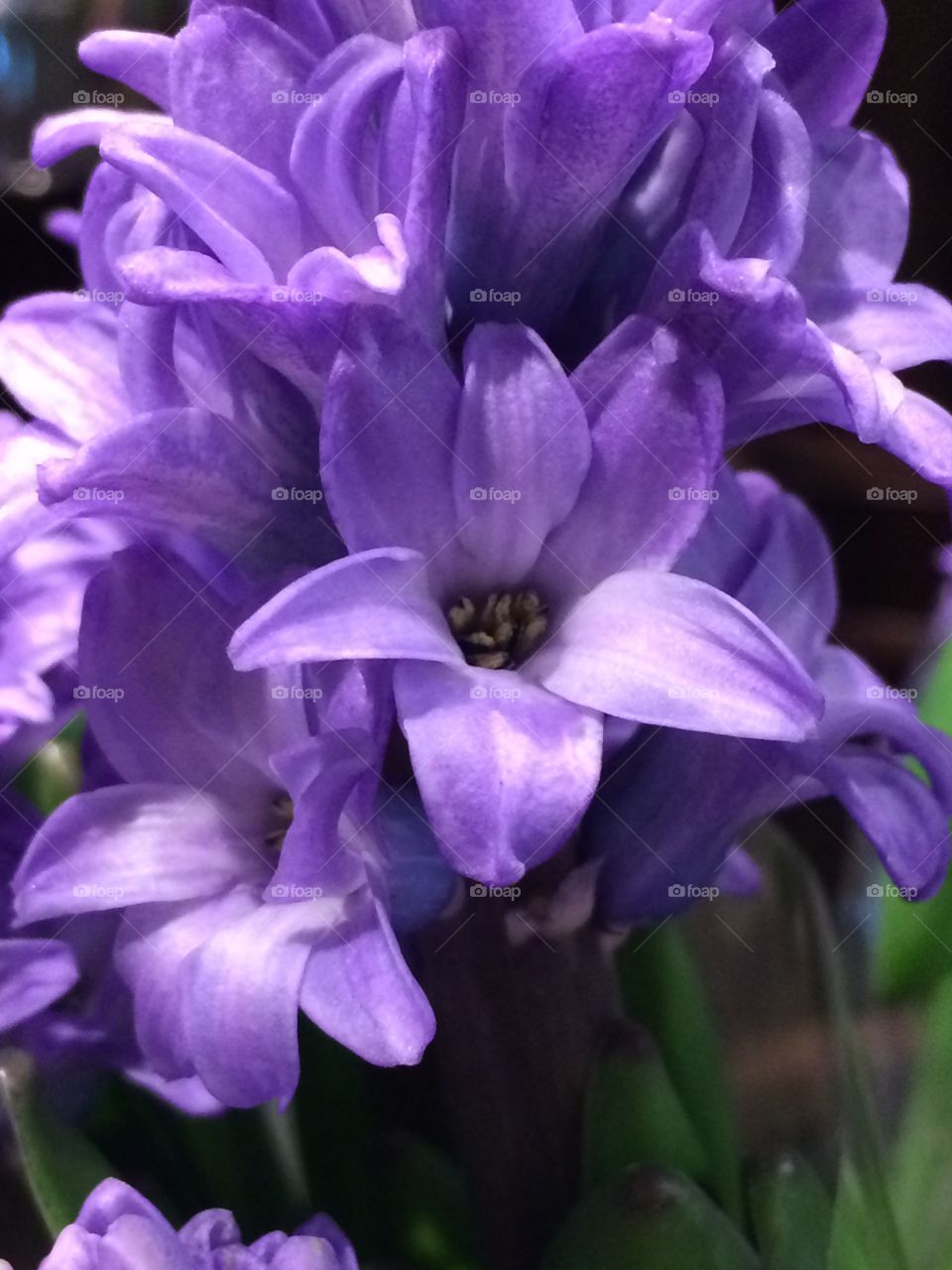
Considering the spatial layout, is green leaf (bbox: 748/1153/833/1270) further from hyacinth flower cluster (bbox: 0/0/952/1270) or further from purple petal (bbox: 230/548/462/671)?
purple petal (bbox: 230/548/462/671)

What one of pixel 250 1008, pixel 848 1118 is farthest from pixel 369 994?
pixel 848 1118

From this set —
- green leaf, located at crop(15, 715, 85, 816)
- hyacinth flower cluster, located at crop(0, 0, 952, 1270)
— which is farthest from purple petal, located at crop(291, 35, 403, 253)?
green leaf, located at crop(15, 715, 85, 816)

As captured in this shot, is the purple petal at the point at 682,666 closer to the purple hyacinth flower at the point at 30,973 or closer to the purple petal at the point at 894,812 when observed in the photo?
the purple petal at the point at 894,812

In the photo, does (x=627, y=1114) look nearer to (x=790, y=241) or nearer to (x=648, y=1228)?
(x=648, y=1228)

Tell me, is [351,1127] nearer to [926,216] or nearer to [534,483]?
[534,483]

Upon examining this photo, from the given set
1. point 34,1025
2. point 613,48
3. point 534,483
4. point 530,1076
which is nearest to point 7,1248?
point 34,1025

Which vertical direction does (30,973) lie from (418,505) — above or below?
below

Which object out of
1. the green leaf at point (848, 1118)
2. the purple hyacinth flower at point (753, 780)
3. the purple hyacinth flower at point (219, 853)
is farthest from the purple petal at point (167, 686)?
the green leaf at point (848, 1118)
